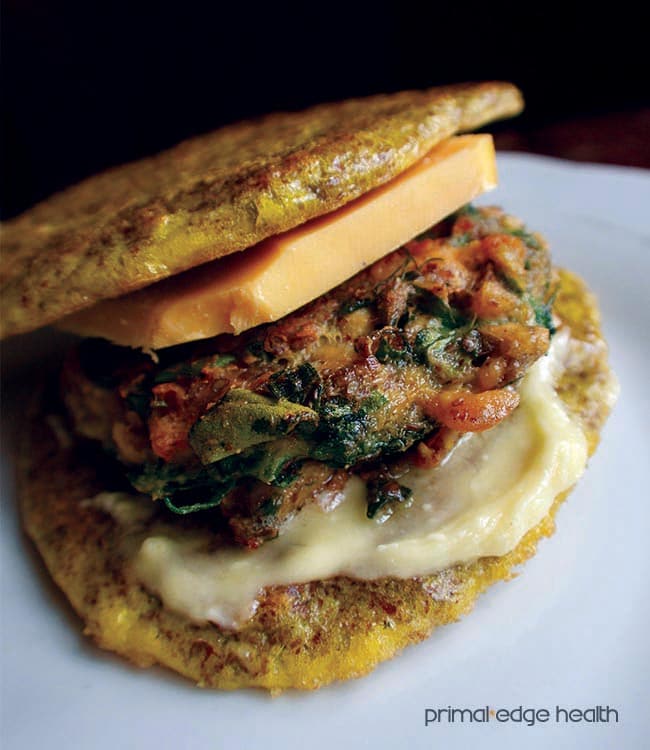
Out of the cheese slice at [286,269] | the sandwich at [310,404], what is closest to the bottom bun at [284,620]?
the sandwich at [310,404]

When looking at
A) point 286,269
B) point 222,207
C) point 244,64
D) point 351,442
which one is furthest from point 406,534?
point 244,64

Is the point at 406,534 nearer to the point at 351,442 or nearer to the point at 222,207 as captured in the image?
the point at 351,442

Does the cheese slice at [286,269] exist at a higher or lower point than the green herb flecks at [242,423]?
higher

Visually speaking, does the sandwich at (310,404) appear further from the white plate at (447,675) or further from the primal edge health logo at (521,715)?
the primal edge health logo at (521,715)

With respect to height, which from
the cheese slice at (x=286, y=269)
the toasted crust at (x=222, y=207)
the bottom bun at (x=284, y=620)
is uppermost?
the toasted crust at (x=222, y=207)

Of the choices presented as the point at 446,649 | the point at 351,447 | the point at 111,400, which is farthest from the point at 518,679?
the point at 111,400

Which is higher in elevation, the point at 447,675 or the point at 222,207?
the point at 222,207
